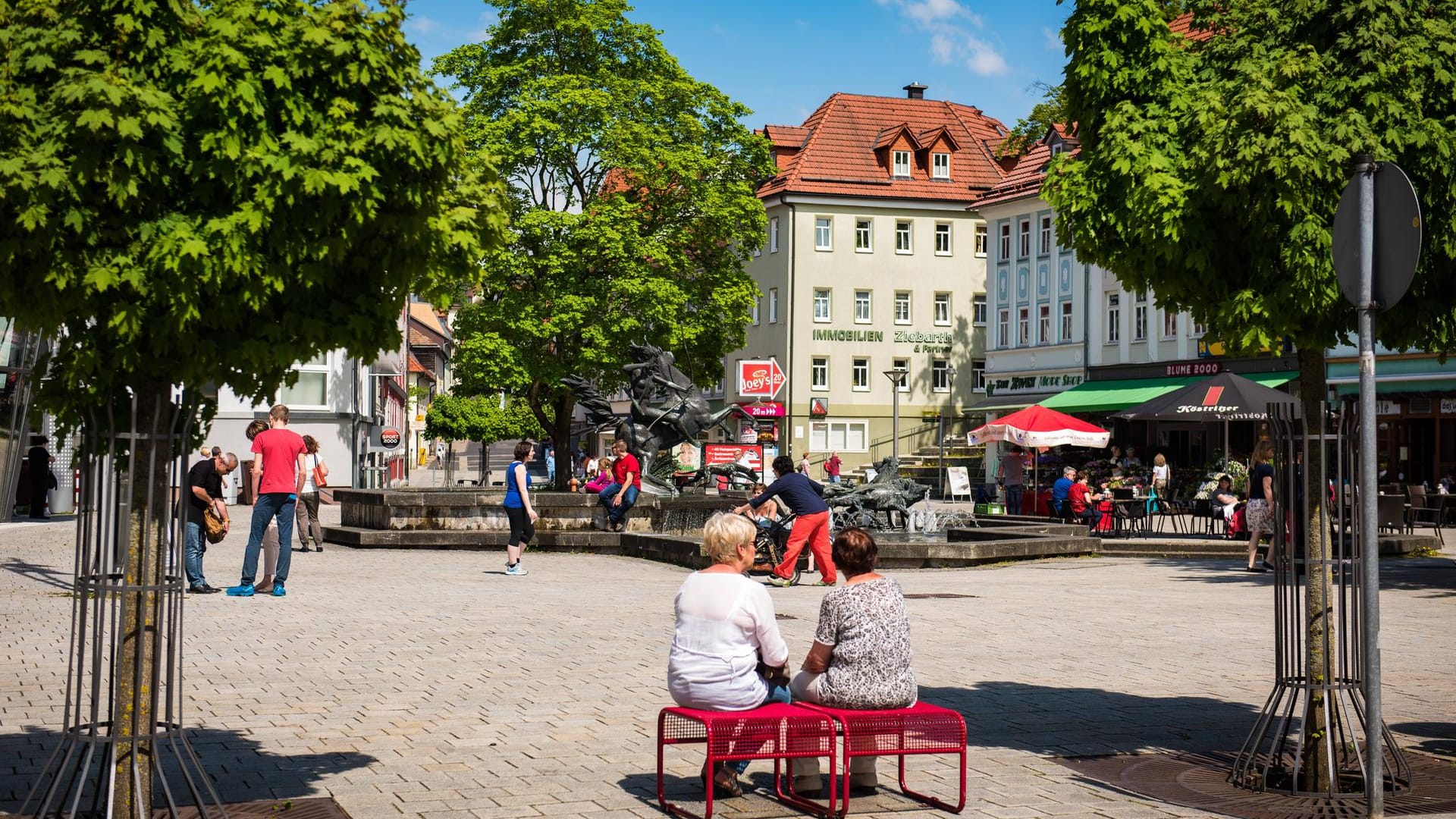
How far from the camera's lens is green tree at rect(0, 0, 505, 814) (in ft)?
18.0

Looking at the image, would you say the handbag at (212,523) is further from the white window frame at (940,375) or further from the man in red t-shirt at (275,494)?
the white window frame at (940,375)

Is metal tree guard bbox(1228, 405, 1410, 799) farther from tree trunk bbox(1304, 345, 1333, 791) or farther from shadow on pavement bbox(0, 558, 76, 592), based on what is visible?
shadow on pavement bbox(0, 558, 76, 592)

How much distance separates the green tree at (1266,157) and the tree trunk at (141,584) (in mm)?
4540

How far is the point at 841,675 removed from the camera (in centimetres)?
724

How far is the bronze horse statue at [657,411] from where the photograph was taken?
30203mm

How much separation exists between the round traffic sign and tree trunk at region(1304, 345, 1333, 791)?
118 centimetres

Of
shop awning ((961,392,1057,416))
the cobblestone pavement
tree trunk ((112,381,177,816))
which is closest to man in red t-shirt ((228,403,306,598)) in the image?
the cobblestone pavement

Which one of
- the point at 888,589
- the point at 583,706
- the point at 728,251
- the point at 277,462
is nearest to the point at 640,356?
the point at 277,462

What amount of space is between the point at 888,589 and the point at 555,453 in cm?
3937

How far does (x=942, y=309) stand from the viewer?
71.1 m

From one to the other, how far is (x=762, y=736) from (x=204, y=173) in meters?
3.24

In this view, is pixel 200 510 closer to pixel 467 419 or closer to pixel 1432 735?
pixel 1432 735

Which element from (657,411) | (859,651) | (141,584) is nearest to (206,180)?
(141,584)

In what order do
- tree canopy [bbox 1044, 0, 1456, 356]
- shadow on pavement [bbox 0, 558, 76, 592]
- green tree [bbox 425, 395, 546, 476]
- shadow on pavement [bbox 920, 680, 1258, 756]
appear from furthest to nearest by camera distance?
green tree [bbox 425, 395, 546, 476], shadow on pavement [bbox 0, 558, 76, 592], shadow on pavement [bbox 920, 680, 1258, 756], tree canopy [bbox 1044, 0, 1456, 356]
